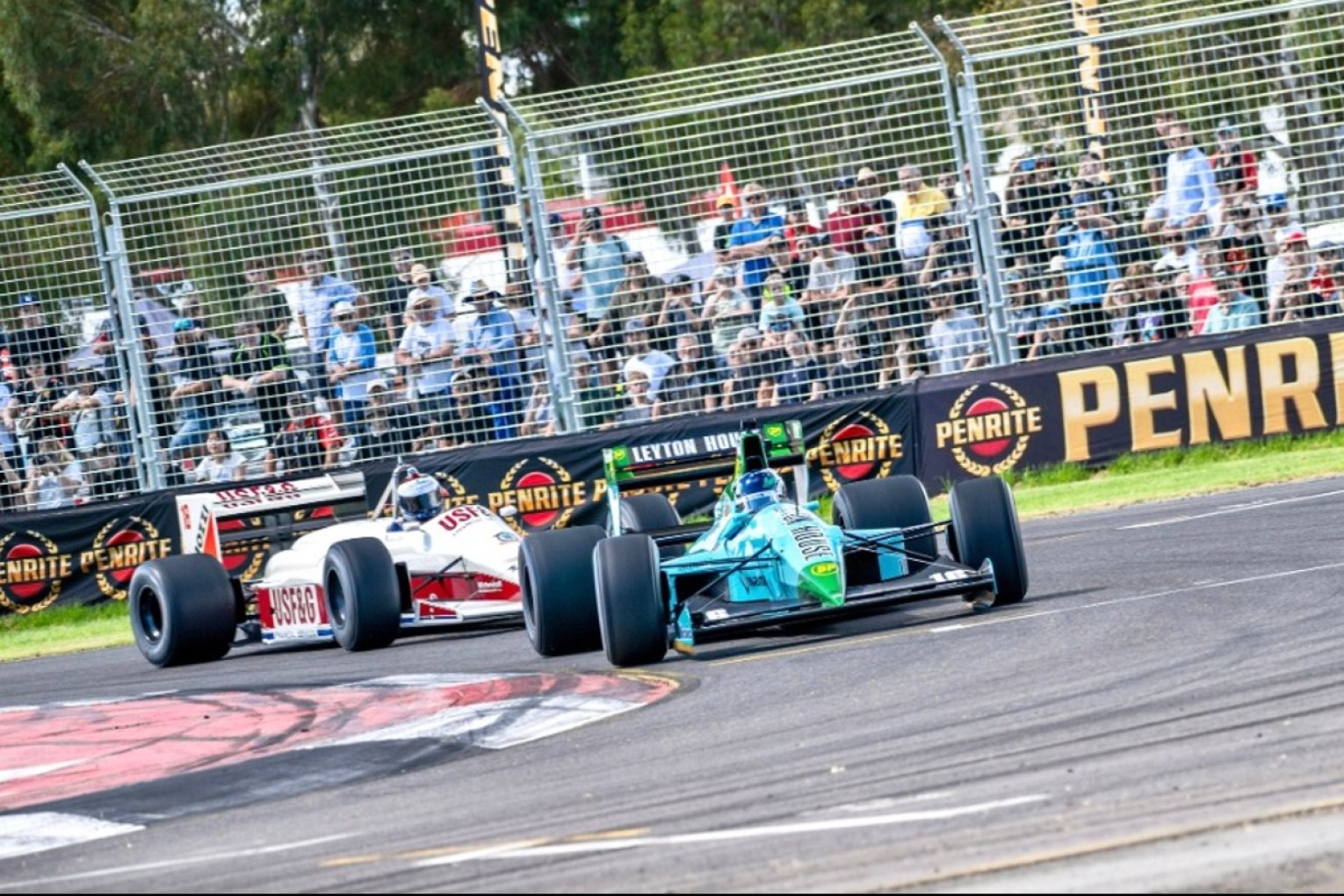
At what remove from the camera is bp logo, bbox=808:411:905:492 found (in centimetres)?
1709

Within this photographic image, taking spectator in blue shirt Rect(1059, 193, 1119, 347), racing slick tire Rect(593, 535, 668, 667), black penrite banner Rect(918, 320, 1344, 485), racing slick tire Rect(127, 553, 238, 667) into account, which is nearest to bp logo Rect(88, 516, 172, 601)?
racing slick tire Rect(127, 553, 238, 667)

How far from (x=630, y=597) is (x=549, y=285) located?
307 inches

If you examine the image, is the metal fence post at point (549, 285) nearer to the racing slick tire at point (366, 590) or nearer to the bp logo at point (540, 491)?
the bp logo at point (540, 491)

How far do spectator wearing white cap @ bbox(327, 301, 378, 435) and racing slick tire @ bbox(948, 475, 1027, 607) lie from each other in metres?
7.74

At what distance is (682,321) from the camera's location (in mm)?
16922

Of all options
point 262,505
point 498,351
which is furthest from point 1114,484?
point 262,505

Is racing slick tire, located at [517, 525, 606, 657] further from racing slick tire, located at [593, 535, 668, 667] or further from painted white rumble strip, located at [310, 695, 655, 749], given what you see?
painted white rumble strip, located at [310, 695, 655, 749]

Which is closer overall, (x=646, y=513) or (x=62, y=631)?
(x=646, y=513)

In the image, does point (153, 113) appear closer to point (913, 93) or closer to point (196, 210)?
point (196, 210)

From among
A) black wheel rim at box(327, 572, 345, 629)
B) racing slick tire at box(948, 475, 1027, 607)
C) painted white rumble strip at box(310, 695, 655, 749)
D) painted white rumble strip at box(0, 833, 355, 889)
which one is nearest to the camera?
painted white rumble strip at box(0, 833, 355, 889)

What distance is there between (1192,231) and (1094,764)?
415 inches

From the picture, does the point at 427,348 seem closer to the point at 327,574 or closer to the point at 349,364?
the point at 349,364

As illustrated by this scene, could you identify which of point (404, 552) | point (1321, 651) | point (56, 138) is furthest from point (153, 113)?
point (1321, 651)

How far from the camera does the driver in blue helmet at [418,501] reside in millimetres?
13500
